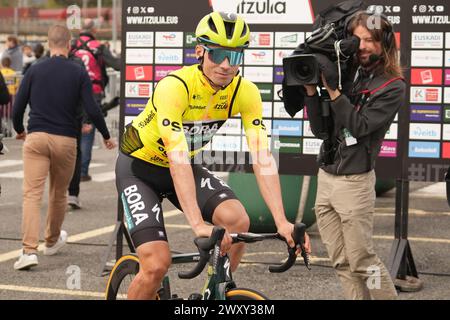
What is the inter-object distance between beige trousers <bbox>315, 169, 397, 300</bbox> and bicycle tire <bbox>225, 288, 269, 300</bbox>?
1.55 meters

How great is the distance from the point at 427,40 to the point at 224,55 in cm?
336

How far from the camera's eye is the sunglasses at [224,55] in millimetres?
5152

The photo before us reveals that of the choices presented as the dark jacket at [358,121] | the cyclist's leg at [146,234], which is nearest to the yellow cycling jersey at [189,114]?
the cyclist's leg at [146,234]

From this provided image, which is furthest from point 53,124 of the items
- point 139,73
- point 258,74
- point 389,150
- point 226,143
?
point 389,150

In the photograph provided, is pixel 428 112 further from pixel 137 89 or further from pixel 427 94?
pixel 137 89

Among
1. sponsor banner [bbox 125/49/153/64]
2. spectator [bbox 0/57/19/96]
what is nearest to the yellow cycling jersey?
sponsor banner [bbox 125/49/153/64]

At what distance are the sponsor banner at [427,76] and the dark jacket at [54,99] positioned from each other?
9.67ft

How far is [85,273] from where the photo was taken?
8531 millimetres

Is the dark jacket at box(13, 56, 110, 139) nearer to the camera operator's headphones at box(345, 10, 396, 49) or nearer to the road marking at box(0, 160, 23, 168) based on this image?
the camera operator's headphones at box(345, 10, 396, 49)

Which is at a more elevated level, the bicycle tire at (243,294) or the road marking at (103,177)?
the bicycle tire at (243,294)

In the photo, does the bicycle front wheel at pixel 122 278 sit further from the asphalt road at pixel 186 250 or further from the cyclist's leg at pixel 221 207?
the asphalt road at pixel 186 250

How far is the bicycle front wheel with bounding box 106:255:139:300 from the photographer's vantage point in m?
5.84
